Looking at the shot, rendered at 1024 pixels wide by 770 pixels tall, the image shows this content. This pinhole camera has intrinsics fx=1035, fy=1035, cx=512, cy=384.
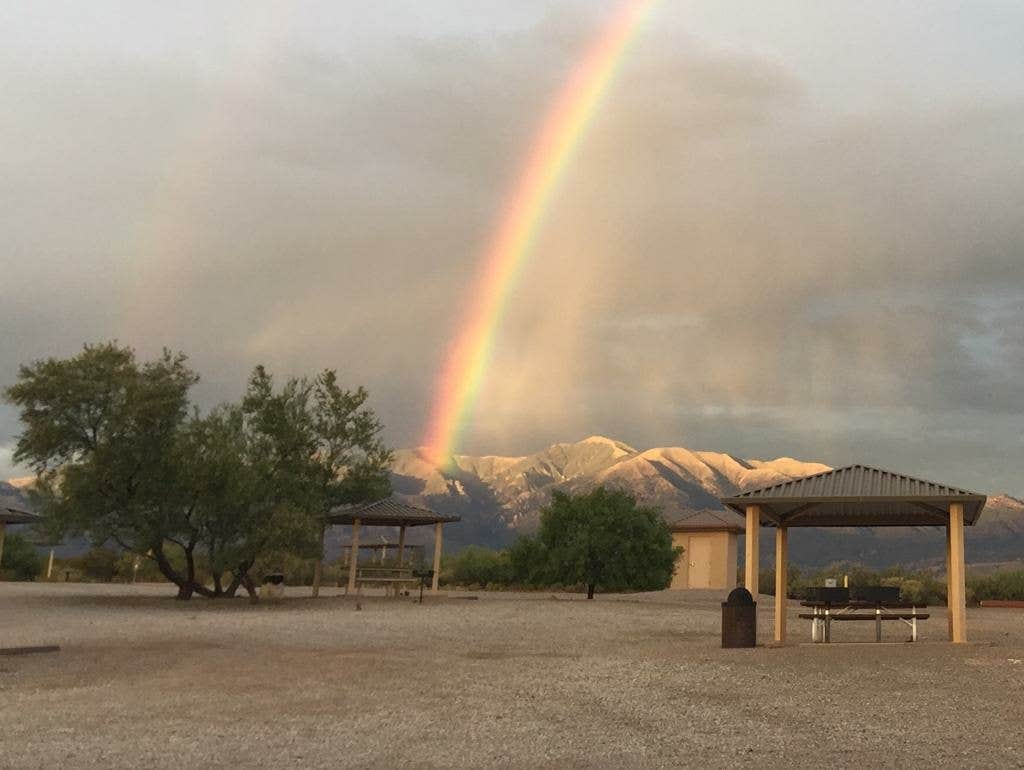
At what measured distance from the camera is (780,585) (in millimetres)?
18641

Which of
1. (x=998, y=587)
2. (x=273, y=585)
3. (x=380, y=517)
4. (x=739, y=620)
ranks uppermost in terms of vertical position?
(x=380, y=517)

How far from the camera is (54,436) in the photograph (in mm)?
28266

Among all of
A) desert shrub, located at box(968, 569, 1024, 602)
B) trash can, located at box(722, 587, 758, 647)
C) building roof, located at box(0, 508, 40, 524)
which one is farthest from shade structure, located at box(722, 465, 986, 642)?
building roof, located at box(0, 508, 40, 524)

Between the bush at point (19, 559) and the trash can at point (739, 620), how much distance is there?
40.3 meters

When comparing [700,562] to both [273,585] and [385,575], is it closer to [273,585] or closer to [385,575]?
[273,585]

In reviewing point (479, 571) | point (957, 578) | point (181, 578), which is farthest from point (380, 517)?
point (957, 578)

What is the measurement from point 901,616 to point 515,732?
11.5 m

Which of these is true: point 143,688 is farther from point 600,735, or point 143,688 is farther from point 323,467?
point 323,467

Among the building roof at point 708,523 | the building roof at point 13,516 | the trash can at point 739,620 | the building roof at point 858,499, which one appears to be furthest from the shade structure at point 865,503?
the building roof at point 708,523

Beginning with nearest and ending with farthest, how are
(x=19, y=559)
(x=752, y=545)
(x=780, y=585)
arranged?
1. (x=752, y=545)
2. (x=780, y=585)
3. (x=19, y=559)

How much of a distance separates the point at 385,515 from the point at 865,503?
18446mm

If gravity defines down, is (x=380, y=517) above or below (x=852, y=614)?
above

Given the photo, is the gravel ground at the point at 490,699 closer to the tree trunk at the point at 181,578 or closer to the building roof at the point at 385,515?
the tree trunk at the point at 181,578

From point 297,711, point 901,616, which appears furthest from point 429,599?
point 297,711
